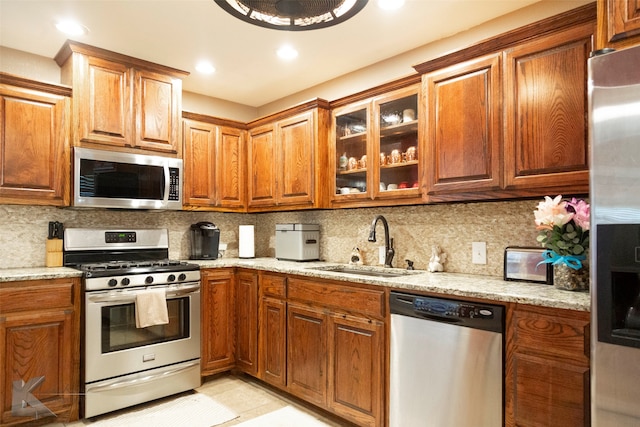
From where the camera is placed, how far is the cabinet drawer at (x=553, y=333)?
1.59m

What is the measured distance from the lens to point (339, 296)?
2.54 metres

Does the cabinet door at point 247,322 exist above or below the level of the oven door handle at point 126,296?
below

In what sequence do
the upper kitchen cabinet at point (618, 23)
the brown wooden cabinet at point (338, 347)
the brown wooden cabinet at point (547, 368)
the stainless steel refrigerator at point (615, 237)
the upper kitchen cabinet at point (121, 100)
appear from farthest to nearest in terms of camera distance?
the upper kitchen cabinet at point (121, 100)
the brown wooden cabinet at point (338, 347)
the brown wooden cabinet at point (547, 368)
the upper kitchen cabinet at point (618, 23)
the stainless steel refrigerator at point (615, 237)

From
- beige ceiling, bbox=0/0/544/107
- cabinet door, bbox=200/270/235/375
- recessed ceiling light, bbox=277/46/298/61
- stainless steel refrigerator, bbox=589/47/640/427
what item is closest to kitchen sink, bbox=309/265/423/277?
cabinet door, bbox=200/270/235/375

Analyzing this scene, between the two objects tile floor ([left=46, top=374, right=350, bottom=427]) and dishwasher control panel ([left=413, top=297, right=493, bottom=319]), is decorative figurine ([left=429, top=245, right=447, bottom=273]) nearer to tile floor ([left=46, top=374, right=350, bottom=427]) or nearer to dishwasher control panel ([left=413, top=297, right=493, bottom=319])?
dishwasher control panel ([left=413, top=297, right=493, bottom=319])

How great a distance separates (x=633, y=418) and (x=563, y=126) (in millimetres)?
1299

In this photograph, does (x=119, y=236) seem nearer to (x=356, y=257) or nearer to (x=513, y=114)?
(x=356, y=257)

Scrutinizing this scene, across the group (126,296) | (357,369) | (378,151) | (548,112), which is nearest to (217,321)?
(126,296)

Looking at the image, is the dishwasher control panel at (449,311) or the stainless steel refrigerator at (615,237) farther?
the dishwasher control panel at (449,311)

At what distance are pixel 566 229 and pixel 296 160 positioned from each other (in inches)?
83.3

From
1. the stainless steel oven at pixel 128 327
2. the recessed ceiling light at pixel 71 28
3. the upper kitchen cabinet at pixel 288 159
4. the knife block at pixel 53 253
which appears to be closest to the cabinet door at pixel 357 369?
the upper kitchen cabinet at pixel 288 159

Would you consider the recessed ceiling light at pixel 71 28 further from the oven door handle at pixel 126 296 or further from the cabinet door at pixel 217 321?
the cabinet door at pixel 217 321

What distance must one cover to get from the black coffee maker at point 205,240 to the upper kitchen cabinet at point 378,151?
129 centimetres

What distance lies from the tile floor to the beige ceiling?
2.62 m
